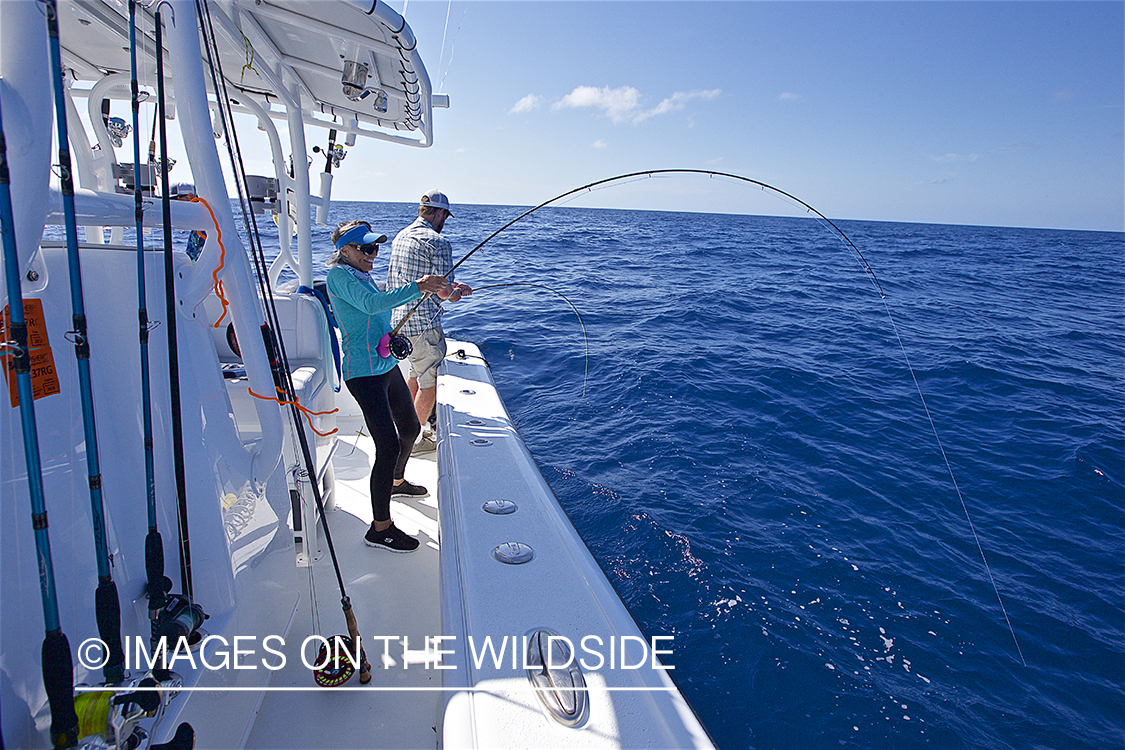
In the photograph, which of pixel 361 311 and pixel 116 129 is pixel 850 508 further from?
pixel 116 129

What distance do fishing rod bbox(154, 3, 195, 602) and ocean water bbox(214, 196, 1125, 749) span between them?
207cm

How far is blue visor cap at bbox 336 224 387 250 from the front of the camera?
214 cm

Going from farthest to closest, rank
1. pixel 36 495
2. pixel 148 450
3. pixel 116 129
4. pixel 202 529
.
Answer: pixel 116 129
pixel 202 529
pixel 148 450
pixel 36 495

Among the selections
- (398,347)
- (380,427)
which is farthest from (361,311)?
(380,427)

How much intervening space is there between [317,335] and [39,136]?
7.03ft

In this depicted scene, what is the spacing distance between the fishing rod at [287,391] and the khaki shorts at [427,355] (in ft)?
5.63

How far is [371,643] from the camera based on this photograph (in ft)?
6.51

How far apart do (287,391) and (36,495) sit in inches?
34.6

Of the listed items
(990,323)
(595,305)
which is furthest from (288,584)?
(990,323)

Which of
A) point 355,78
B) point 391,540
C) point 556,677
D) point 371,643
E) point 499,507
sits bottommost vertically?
point 371,643

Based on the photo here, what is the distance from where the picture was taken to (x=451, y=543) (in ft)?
5.74

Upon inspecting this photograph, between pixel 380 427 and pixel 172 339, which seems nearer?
pixel 172 339

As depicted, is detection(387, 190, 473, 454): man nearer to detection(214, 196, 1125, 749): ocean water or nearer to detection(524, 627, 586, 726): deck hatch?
detection(214, 196, 1125, 749): ocean water

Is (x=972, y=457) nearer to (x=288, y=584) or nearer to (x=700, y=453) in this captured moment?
(x=700, y=453)
